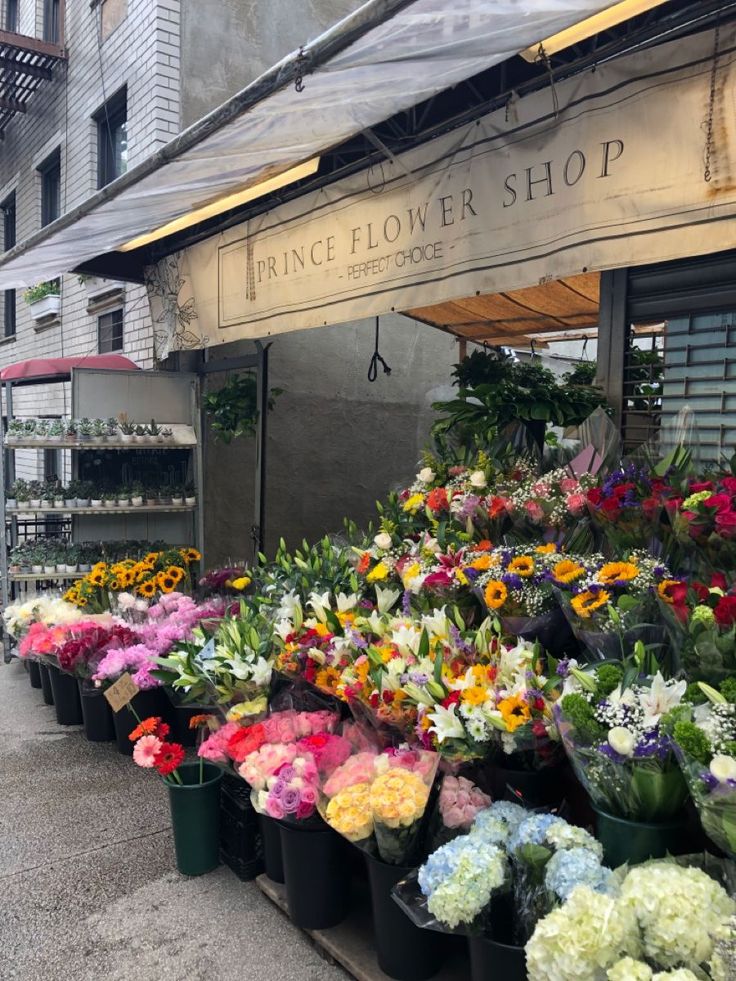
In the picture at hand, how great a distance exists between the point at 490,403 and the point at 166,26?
6.07 metres

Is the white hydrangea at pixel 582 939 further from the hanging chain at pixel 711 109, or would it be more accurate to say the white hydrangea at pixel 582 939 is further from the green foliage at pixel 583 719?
the hanging chain at pixel 711 109

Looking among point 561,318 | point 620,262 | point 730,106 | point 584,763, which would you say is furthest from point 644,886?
point 561,318

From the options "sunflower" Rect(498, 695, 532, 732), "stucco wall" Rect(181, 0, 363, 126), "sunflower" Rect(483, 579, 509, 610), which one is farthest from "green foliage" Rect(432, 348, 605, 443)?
"stucco wall" Rect(181, 0, 363, 126)

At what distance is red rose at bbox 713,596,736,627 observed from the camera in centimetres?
200

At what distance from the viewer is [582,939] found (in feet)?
5.12

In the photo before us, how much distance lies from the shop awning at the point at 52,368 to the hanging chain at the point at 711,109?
505 centimetres

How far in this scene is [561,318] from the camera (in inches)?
248

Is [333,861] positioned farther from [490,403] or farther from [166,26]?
[166,26]

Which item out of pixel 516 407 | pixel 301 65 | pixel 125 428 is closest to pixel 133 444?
pixel 125 428

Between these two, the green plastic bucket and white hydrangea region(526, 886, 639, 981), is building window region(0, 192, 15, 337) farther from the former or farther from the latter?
white hydrangea region(526, 886, 639, 981)

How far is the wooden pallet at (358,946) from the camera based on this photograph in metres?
2.38

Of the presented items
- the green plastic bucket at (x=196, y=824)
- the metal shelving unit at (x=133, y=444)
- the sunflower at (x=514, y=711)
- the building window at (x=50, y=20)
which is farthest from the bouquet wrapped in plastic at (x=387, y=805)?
the building window at (x=50, y=20)

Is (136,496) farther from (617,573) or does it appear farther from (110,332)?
(617,573)

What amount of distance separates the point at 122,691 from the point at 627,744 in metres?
2.75
